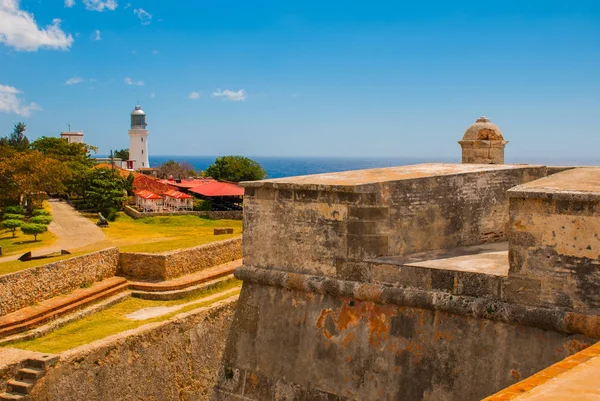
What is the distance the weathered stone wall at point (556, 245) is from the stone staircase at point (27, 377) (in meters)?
8.97

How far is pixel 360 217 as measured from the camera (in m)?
6.81

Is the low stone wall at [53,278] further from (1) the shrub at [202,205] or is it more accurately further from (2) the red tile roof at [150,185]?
(2) the red tile roof at [150,185]

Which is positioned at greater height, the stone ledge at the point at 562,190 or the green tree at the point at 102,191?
the stone ledge at the point at 562,190

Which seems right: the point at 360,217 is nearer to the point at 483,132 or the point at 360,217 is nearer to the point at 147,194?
the point at 483,132

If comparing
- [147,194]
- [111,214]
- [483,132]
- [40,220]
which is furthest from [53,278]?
[147,194]

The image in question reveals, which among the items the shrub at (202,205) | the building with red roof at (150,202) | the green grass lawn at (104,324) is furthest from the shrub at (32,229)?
the shrub at (202,205)

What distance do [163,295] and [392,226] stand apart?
12706 millimetres

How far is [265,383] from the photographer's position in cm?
751

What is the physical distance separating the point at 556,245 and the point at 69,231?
2775cm

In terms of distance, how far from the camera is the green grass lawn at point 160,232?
73.9 feet

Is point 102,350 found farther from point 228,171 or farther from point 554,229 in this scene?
point 228,171

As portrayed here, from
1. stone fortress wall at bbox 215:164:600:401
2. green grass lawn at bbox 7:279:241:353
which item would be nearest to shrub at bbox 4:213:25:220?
green grass lawn at bbox 7:279:241:353

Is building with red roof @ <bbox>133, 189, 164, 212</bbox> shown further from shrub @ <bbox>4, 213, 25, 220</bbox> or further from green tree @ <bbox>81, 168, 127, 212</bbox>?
shrub @ <bbox>4, 213, 25, 220</bbox>

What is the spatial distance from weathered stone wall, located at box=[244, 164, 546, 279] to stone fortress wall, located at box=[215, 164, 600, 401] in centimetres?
1
